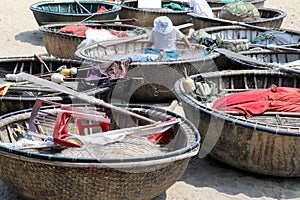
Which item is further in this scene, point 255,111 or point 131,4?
point 131,4

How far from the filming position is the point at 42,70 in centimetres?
689

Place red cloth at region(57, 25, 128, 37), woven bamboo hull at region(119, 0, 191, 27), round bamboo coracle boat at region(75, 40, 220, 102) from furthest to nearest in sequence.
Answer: woven bamboo hull at region(119, 0, 191, 27), red cloth at region(57, 25, 128, 37), round bamboo coracle boat at region(75, 40, 220, 102)

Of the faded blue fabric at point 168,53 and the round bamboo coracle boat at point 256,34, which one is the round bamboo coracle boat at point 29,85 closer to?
the faded blue fabric at point 168,53

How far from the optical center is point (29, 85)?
19.6 ft

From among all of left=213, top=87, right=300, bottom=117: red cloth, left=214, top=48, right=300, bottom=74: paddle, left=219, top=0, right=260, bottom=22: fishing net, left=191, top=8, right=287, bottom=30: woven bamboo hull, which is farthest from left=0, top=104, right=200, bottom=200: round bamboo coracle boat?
left=219, top=0, right=260, bottom=22: fishing net

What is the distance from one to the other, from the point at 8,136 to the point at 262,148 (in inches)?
91.0

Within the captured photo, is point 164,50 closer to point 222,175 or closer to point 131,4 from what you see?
point 222,175

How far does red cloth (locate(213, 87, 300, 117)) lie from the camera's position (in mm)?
5176

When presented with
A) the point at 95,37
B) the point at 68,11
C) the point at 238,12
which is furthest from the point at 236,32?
the point at 68,11

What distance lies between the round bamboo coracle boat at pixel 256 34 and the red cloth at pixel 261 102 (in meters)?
2.43

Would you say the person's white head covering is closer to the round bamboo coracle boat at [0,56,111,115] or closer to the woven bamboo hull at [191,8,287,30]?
the round bamboo coracle boat at [0,56,111,115]

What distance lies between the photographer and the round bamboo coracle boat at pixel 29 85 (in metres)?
5.29

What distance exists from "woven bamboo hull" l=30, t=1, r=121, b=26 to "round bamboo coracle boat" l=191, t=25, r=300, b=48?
Result: 235 cm

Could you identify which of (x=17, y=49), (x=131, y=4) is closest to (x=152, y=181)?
(x=17, y=49)
